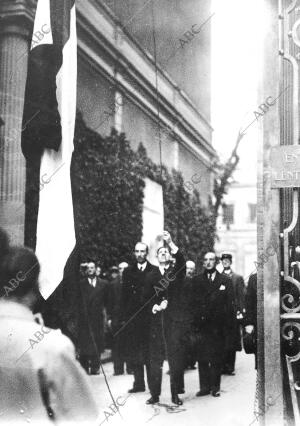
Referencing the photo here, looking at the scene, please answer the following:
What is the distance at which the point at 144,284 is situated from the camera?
21.7 ft

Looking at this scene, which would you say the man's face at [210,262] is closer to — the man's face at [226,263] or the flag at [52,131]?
the man's face at [226,263]

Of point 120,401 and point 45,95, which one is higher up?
point 45,95

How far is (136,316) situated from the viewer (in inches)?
276

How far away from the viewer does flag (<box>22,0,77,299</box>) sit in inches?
185

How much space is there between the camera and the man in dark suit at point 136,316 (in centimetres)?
679

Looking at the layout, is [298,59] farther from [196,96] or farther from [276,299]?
[196,96]

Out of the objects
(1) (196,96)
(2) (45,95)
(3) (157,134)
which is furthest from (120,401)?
(1) (196,96)

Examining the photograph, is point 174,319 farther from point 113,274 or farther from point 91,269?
point 113,274

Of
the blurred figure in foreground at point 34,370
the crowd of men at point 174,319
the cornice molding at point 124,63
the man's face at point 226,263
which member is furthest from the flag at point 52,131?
the man's face at point 226,263

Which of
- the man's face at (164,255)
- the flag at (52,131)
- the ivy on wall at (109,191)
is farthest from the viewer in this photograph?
the ivy on wall at (109,191)

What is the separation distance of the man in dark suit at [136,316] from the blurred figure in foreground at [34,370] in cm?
431

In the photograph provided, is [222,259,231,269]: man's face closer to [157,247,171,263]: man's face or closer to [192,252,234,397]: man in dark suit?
[192,252,234,397]: man in dark suit

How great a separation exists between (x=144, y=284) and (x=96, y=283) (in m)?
1.95

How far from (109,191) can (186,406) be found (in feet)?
14.0
